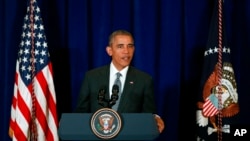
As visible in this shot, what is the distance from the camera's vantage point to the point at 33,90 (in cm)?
349

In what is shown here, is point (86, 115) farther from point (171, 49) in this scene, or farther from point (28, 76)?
point (171, 49)

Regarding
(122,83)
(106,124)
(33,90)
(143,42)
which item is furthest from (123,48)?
(143,42)

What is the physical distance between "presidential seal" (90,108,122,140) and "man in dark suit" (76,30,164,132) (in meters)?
0.60

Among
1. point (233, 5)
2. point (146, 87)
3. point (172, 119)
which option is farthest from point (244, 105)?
point (146, 87)

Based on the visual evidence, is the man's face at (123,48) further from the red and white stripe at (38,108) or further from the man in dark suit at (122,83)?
the red and white stripe at (38,108)

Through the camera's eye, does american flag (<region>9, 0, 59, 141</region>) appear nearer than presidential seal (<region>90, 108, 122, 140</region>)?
No

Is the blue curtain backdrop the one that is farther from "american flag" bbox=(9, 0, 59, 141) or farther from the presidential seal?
the presidential seal

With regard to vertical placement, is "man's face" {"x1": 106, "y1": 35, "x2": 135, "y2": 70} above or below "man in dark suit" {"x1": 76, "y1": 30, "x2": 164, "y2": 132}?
above

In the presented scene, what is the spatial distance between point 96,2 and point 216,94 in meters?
1.47

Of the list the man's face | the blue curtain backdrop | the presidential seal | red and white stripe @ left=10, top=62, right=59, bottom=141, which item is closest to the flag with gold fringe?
the blue curtain backdrop

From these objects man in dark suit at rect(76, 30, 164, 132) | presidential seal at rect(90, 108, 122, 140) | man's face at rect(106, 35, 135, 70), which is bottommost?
presidential seal at rect(90, 108, 122, 140)

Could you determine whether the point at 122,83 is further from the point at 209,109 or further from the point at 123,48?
the point at 209,109

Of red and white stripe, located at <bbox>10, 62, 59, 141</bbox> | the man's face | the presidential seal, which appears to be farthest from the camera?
red and white stripe, located at <bbox>10, 62, 59, 141</bbox>

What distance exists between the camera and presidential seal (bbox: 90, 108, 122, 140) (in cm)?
219
